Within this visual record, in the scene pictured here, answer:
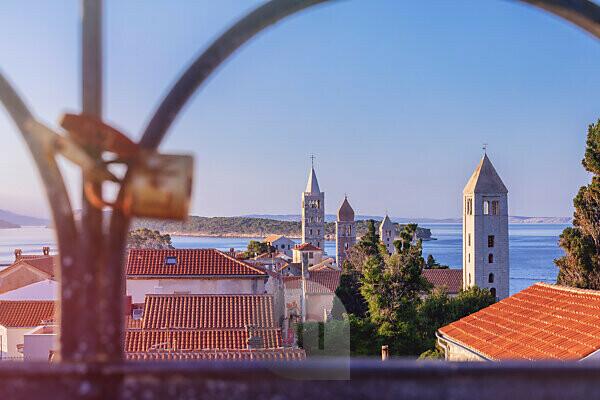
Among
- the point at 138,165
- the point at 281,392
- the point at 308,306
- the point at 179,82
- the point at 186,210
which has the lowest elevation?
the point at 308,306

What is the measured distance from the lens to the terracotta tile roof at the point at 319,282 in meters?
51.7

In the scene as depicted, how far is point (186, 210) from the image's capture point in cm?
160

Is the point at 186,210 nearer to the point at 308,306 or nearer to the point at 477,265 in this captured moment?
the point at 308,306

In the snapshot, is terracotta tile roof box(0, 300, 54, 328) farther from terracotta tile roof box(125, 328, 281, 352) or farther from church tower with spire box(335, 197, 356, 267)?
church tower with spire box(335, 197, 356, 267)

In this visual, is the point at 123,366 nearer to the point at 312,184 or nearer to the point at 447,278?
the point at 447,278

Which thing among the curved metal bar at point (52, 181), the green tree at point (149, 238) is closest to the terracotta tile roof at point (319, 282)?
the green tree at point (149, 238)

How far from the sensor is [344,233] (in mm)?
97125

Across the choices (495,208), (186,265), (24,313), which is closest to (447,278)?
(495,208)

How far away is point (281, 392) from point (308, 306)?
4836 cm

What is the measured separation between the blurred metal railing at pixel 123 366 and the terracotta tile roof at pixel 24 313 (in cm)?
2459

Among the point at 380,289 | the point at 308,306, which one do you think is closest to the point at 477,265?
the point at 308,306

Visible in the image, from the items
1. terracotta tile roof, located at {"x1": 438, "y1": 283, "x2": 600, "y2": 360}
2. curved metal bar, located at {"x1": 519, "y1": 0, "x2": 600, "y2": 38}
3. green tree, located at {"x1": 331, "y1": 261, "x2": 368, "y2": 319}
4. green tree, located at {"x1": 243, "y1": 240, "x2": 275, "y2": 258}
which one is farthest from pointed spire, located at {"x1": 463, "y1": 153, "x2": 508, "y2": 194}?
curved metal bar, located at {"x1": 519, "y1": 0, "x2": 600, "y2": 38}

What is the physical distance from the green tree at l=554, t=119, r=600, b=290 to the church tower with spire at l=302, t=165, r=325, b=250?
3141 inches

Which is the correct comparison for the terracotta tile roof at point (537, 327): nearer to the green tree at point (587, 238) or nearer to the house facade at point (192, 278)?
the green tree at point (587, 238)
